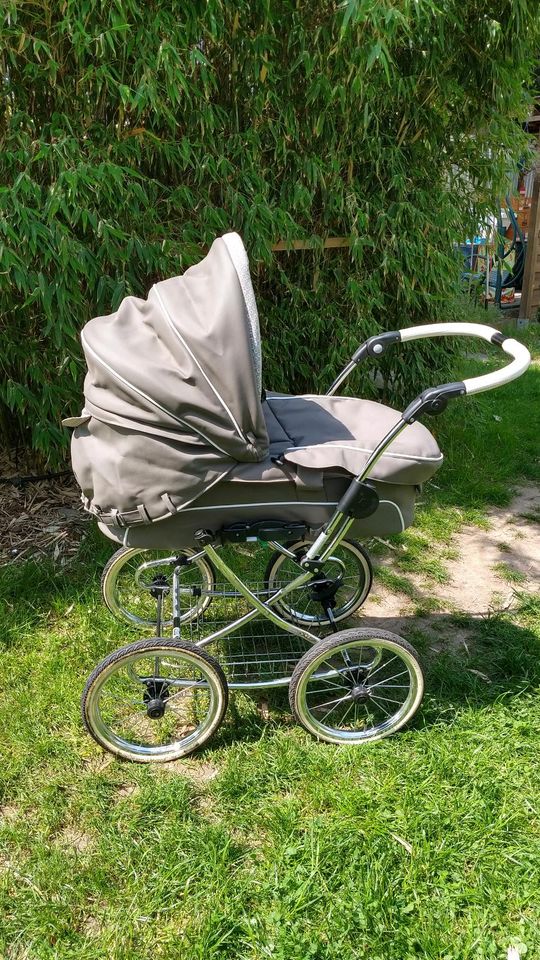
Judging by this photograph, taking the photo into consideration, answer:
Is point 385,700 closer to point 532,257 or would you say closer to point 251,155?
point 251,155

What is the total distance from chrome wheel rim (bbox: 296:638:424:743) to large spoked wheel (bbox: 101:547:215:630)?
55 centimetres

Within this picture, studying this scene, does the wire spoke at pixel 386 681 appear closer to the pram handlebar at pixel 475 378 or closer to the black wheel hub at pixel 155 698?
the black wheel hub at pixel 155 698

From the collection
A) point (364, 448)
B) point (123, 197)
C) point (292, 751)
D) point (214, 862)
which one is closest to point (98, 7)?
point (123, 197)

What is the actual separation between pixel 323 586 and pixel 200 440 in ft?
2.94

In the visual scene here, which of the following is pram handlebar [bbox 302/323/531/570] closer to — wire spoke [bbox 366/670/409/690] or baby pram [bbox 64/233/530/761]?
baby pram [bbox 64/233/530/761]

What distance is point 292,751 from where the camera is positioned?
2285mm

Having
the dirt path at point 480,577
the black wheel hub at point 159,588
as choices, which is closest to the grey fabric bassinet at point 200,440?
the black wheel hub at point 159,588

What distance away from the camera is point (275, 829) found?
2.03m

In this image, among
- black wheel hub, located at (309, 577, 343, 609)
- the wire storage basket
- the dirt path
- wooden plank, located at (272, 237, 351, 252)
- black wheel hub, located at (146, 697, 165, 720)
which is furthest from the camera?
wooden plank, located at (272, 237, 351, 252)

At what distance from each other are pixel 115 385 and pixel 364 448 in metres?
0.77

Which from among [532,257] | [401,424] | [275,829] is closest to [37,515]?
[275,829]

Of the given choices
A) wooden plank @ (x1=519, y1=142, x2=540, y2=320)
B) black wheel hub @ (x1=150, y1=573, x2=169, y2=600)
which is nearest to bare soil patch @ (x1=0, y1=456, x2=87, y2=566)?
black wheel hub @ (x1=150, y1=573, x2=169, y2=600)

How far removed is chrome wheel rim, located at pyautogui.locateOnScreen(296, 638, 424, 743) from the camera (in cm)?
224

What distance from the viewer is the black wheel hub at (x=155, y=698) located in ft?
7.29
